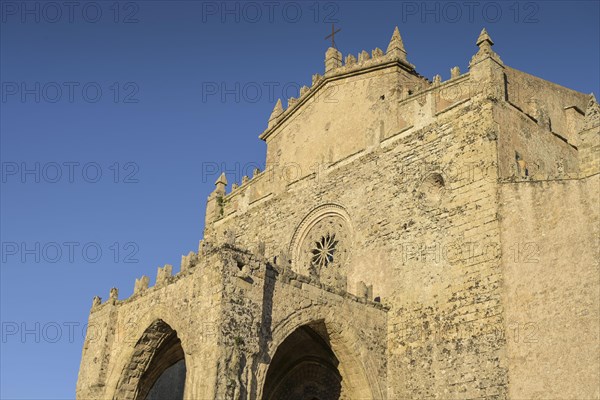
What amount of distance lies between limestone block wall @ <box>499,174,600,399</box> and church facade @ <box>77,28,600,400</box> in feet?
0.09

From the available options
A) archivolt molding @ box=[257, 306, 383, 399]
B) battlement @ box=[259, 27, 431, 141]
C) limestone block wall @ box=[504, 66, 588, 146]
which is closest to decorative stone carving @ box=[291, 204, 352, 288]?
archivolt molding @ box=[257, 306, 383, 399]

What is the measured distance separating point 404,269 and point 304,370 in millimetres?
3937

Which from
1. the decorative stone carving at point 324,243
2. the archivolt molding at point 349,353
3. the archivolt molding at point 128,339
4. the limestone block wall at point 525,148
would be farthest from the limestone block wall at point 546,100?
the archivolt molding at point 128,339

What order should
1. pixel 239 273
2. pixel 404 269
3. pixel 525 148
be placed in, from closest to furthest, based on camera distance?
pixel 239 273
pixel 525 148
pixel 404 269

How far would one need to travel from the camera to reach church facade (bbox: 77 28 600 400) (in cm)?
1310

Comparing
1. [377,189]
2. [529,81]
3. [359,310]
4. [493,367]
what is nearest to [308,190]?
[377,189]

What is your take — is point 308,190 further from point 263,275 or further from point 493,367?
point 493,367

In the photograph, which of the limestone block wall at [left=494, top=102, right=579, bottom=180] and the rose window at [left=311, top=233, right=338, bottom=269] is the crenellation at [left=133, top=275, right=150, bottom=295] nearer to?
the rose window at [left=311, top=233, right=338, bottom=269]

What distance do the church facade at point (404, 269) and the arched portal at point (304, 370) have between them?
0.04m

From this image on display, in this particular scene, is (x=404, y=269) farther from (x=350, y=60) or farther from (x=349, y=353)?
(x=350, y=60)

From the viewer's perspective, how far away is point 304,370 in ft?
58.1

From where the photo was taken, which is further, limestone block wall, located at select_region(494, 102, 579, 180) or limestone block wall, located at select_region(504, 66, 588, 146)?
limestone block wall, located at select_region(504, 66, 588, 146)

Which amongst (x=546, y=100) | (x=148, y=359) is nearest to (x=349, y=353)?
(x=148, y=359)

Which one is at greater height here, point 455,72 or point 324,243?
point 455,72
